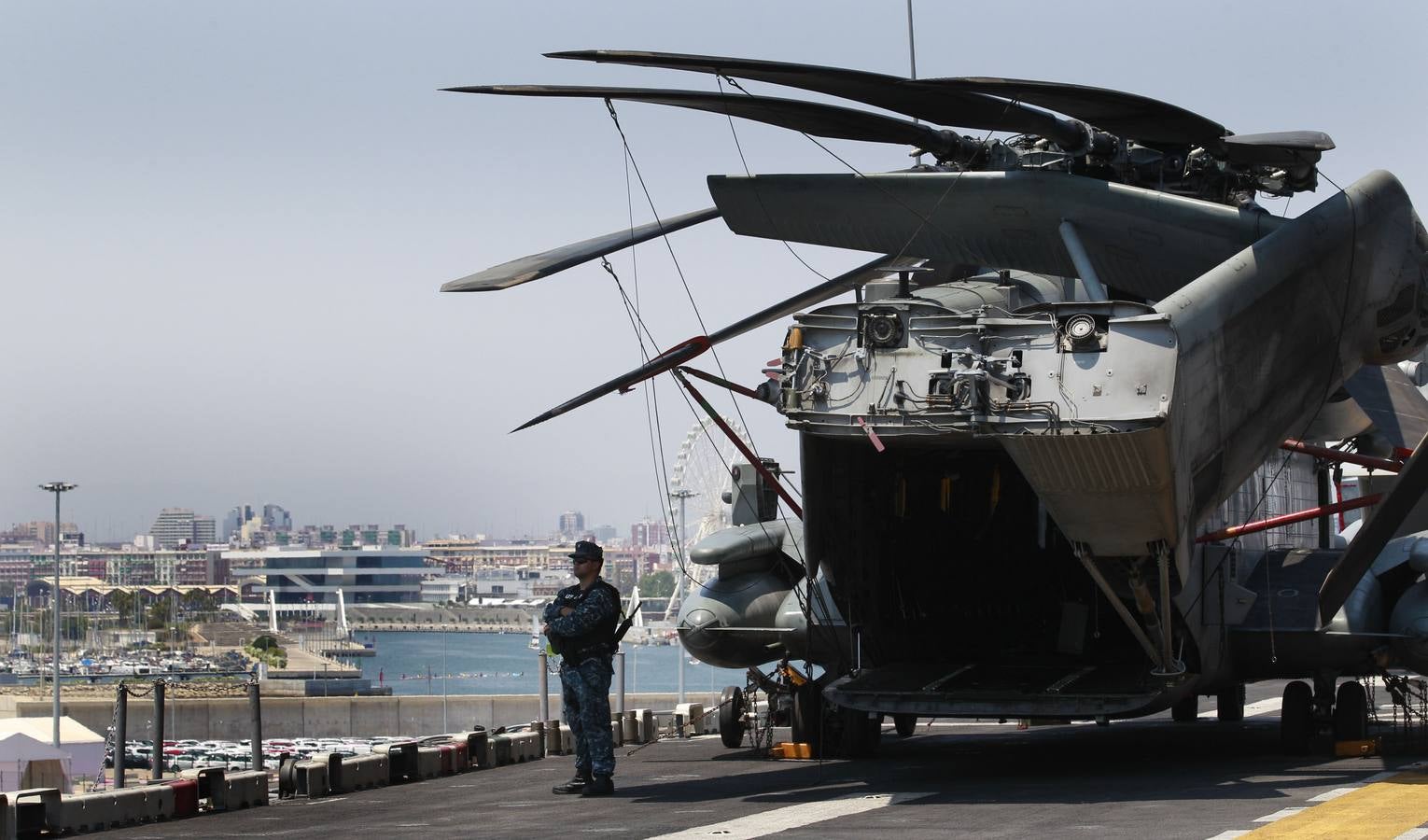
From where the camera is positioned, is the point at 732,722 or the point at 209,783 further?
the point at 732,722

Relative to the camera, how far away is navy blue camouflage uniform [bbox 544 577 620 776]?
15.4 meters

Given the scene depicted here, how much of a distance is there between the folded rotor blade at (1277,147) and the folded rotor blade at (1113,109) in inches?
10.9

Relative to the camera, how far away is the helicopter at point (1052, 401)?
14.8 metres

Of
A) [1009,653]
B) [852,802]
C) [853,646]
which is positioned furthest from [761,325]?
[852,802]

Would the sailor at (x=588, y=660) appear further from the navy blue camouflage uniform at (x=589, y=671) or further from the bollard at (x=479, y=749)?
the bollard at (x=479, y=749)

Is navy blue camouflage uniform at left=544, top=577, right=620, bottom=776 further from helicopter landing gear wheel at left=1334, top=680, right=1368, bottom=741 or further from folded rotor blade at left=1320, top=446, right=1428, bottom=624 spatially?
helicopter landing gear wheel at left=1334, top=680, right=1368, bottom=741

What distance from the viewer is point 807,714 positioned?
2053 cm

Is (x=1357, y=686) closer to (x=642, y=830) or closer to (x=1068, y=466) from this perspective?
(x=1068, y=466)

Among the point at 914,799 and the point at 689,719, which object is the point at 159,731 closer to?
the point at 689,719

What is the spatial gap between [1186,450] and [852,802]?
4.47 m

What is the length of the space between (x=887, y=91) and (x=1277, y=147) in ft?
13.4

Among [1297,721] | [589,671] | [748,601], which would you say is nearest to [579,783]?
[589,671]

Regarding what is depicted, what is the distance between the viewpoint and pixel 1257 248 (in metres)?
16.4

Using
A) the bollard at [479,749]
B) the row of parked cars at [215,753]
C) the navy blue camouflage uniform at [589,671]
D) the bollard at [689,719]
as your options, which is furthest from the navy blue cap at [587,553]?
the row of parked cars at [215,753]
